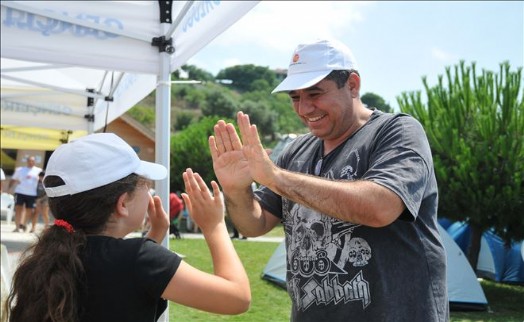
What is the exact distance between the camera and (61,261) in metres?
1.66

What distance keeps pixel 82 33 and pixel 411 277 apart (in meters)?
2.79

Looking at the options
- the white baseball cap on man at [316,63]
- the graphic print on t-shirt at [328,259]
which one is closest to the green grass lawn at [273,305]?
the graphic print on t-shirt at [328,259]

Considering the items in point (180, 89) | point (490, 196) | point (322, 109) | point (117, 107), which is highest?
point (180, 89)

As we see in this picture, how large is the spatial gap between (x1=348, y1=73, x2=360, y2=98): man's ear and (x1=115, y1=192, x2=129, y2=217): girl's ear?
0.90 m

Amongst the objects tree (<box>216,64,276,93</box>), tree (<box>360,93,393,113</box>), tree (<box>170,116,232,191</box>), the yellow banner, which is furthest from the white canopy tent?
tree (<box>216,64,276,93</box>)

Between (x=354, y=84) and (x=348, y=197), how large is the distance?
57 cm

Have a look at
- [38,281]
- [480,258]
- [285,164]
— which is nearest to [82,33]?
[285,164]

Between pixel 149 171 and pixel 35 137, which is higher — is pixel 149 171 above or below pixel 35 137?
below

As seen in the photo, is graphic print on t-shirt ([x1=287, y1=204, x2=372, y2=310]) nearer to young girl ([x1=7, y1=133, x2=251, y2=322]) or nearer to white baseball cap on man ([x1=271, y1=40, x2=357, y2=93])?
young girl ([x1=7, y1=133, x2=251, y2=322])

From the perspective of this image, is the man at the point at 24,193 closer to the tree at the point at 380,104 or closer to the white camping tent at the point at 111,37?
the tree at the point at 380,104

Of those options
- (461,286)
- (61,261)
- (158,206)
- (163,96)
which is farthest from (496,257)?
(61,261)

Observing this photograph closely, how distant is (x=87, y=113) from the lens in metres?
8.34

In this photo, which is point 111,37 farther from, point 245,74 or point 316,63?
point 245,74

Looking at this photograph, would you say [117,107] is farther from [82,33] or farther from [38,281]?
[38,281]
